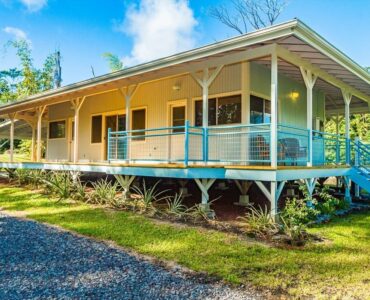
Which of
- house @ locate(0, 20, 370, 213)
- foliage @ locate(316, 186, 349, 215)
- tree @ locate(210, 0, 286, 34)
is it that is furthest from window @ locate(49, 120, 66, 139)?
tree @ locate(210, 0, 286, 34)

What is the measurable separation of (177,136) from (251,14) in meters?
20.1

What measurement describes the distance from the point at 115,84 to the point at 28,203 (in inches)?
172

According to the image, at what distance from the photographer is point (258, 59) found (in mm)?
8117

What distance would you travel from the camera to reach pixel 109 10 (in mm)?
35469

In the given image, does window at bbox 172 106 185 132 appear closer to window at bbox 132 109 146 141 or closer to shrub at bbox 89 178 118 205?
window at bbox 132 109 146 141

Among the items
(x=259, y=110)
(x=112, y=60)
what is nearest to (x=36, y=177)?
(x=259, y=110)

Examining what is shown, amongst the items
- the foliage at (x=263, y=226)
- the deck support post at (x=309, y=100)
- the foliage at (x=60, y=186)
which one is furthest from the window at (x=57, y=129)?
the foliage at (x=263, y=226)

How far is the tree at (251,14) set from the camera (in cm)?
2636

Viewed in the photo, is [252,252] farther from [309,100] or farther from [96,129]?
[96,129]

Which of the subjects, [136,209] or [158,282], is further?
[136,209]

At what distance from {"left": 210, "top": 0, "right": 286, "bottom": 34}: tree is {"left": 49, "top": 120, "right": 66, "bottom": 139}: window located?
16.9 meters

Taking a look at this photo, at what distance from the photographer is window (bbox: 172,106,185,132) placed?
1044cm

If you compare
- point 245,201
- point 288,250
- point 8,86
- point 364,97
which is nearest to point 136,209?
point 245,201

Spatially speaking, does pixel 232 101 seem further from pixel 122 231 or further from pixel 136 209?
pixel 122 231
